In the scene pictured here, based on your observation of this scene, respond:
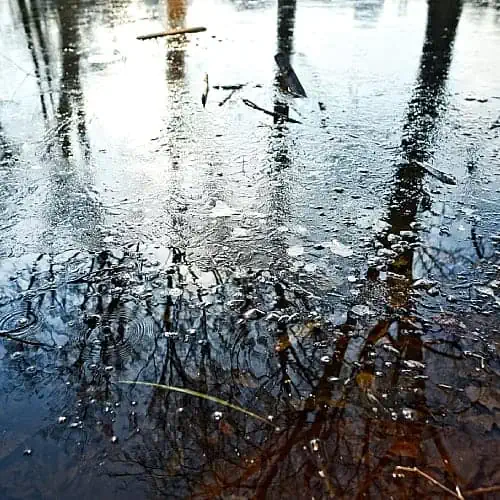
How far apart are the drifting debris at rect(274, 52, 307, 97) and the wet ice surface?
0.42 ft

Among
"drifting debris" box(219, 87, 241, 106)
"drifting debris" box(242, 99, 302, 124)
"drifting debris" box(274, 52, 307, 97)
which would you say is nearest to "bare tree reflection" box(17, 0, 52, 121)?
"drifting debris" box(219, 87, 241, 106)

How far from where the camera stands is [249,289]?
7.48ft

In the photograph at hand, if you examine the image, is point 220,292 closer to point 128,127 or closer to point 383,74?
point 128,127

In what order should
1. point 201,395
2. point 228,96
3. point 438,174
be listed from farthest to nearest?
point 228,96
point 438,174
point 201,395

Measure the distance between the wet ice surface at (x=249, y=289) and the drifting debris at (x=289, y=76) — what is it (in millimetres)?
127

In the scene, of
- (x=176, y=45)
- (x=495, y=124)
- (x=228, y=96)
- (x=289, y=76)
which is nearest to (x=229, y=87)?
(x=228, y=96)

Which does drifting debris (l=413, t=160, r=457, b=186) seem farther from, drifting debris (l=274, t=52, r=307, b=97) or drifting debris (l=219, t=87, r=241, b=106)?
drifting debris (l=219, t=87, r=241, b=106)

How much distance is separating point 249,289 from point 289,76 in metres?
3.28

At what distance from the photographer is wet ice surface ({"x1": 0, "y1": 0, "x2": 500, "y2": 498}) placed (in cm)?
162

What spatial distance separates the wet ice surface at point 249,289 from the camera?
5.30ft

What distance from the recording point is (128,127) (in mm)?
4020

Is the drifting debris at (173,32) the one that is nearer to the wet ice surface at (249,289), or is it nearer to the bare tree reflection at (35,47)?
the bare tree reflection at (35,47)

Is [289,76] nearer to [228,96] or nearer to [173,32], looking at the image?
[228,96]

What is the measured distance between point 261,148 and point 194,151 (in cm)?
47
